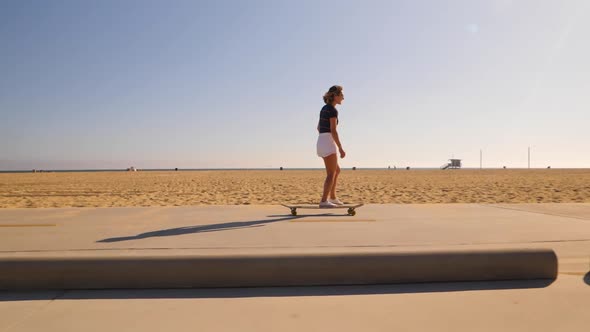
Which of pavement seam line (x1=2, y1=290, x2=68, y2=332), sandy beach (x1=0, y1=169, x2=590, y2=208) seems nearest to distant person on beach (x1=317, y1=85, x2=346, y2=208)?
pavement seam line (x1=2, y1=290, x2=68, y2=332)

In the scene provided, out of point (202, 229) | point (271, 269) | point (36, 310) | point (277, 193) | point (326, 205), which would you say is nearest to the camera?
point (36, 310)

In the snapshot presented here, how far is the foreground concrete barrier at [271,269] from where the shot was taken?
2395 millimetres

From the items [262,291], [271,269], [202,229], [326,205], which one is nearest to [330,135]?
[326,205]

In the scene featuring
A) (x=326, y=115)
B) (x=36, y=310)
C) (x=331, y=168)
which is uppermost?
(x=326, y=115)

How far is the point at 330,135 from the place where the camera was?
528cm

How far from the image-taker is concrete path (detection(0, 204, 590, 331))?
1.97m

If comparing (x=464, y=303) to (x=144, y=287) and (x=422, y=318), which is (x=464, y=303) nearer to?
(x=422, y=318)

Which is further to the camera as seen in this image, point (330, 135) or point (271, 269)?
point (330, 135)

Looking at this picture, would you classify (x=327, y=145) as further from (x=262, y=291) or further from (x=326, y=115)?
(x=262, y=291)

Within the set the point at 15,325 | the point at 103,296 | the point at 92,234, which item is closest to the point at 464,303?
the point at 103,296

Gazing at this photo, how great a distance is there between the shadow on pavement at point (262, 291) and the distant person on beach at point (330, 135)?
2767 mm

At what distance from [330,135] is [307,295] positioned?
323 cm

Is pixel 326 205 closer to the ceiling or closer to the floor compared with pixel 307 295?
closer to the ceiling

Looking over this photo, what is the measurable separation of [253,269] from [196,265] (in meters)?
0.39
